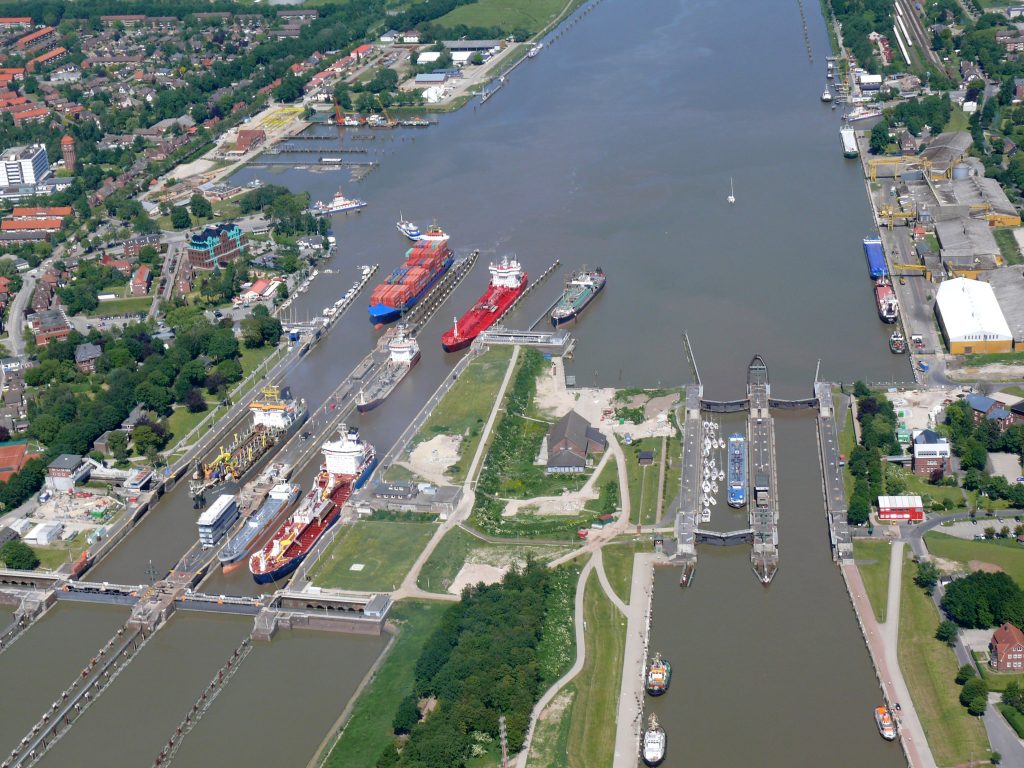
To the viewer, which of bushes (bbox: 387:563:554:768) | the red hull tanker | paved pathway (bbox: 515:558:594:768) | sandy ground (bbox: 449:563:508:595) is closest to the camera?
bushes (bbox: 387:563:554:768)

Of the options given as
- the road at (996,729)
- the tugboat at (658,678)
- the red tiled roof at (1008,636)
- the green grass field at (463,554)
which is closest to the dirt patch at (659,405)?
the green grass field at (463,554)

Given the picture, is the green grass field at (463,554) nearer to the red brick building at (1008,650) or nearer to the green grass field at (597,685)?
the green grass field at (597,685)

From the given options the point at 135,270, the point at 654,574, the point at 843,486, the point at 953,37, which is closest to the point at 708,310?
the point at 843,486

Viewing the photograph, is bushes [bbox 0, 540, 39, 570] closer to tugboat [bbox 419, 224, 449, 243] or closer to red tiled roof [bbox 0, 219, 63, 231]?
tugboat [bbox 419, 224, 449, 243]

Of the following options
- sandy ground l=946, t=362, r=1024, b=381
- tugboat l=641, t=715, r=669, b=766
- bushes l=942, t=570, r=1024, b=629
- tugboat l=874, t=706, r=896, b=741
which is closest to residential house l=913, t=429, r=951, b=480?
sandy ground l=946, t=362, r=1024, b=381

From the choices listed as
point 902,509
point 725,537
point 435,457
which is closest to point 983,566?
point 902,509

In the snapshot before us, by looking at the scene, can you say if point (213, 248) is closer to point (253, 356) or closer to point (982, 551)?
point (253, 356)

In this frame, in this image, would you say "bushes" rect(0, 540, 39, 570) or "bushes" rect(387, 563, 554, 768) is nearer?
"bushes" rect(387, 563, 554, 768)
